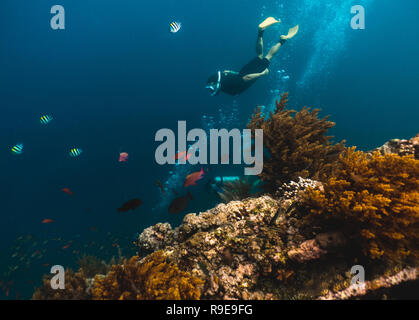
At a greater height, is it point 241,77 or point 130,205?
point 241,77

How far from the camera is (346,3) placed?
3525 centimetres

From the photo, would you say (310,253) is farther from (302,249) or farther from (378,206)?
(378,206)

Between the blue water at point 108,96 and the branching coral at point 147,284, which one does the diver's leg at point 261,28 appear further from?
the blue water at point 108,96

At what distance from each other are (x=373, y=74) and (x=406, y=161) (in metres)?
84.6

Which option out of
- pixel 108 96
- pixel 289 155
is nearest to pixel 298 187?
pixel 289 155

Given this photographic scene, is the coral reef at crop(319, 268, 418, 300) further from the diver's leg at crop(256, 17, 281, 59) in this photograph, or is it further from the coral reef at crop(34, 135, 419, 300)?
the diver's leg at crop(256, 17, 281, 59)

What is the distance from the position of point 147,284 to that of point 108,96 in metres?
32.4

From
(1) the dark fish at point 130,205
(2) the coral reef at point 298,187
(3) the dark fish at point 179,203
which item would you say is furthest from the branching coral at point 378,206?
(1) the dark fish at point 130,205

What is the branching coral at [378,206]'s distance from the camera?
2316mm

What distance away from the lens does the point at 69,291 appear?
3.03 meters

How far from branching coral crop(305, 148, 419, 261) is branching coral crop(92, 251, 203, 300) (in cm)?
203

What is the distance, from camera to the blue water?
2583 centimetres

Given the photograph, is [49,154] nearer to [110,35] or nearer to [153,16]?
[110,35]

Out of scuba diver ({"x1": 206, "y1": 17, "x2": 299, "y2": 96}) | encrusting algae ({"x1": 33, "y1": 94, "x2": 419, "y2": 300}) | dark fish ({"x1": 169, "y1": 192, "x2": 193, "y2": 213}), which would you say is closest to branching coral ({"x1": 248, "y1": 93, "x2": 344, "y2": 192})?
encrusting algae ({"x1": 33, "y1": 94, "x2": 419, "y2": 300})
